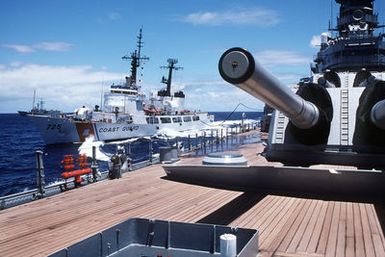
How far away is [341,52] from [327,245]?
44282mm

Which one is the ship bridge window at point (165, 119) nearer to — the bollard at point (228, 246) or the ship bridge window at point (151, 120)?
the ship bridge window at point (151, 120)

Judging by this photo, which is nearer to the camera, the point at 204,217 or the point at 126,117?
the point at 204,217

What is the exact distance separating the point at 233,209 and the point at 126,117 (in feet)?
178

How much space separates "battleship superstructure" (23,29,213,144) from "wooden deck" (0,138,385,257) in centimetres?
4753

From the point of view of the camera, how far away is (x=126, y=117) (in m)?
60.2

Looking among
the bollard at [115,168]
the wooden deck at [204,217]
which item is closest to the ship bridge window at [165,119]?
the bollard at [115,168]

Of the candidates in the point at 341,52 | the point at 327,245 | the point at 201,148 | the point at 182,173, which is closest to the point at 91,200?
the point at 182,173

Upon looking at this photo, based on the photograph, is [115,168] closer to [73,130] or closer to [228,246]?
[228,246]

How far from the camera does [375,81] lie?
6.86 metres

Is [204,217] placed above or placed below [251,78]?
below

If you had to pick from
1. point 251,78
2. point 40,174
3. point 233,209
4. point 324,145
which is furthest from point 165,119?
point 251,78

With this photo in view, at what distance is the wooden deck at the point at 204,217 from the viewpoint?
537 centimetres

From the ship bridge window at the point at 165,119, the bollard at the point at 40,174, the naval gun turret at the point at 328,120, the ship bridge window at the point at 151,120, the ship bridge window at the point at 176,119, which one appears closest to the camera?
the naval gun turret at the point at 328,120

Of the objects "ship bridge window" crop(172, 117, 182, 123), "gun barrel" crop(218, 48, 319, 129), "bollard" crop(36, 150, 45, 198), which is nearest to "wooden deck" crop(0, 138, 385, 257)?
"bollard" crop(36, 150, 45, 198)
